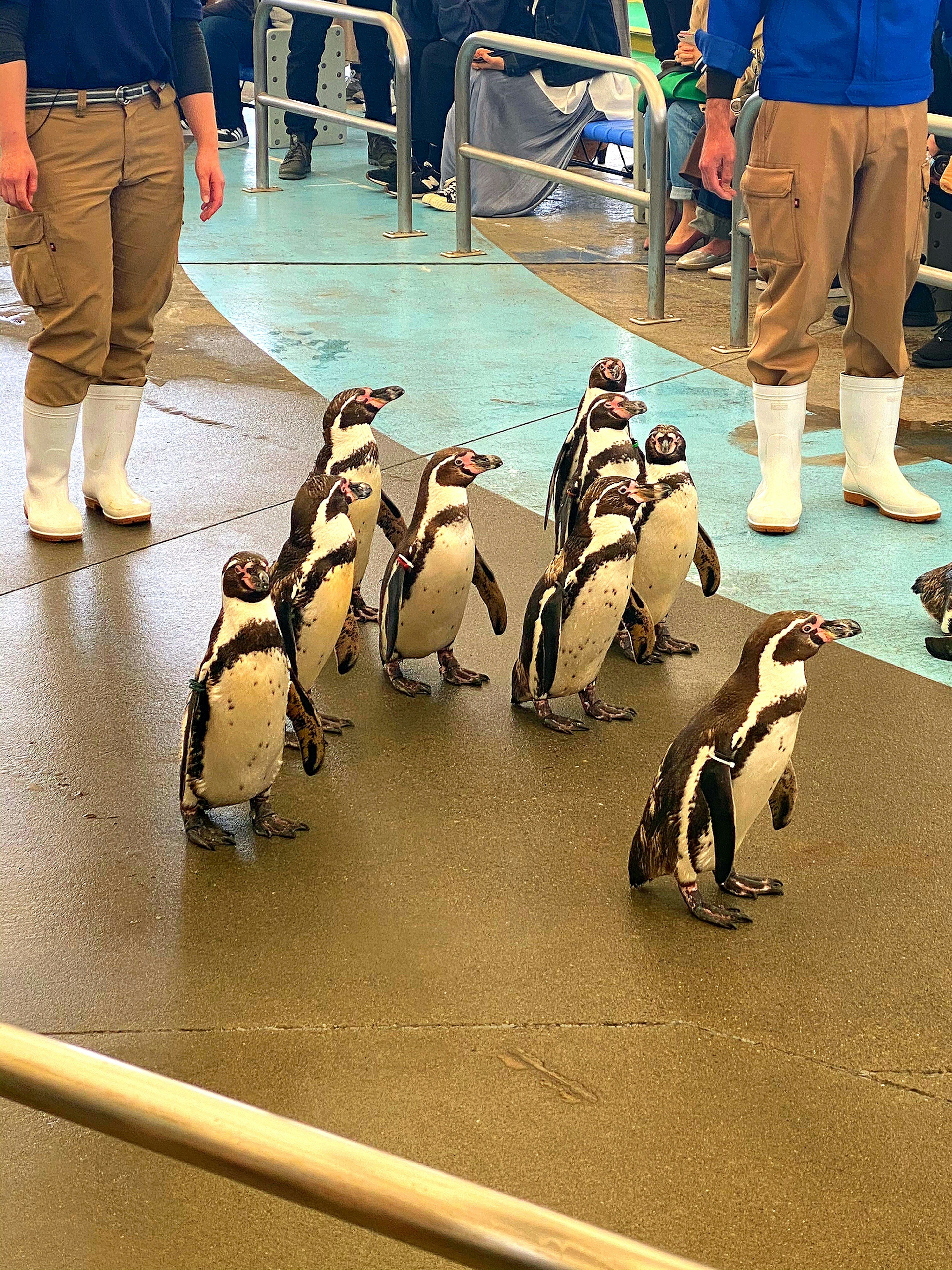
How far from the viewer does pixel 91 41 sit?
3.79 m

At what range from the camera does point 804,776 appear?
305 centimetres

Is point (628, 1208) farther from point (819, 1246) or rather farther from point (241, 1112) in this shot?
point (241, 1112)

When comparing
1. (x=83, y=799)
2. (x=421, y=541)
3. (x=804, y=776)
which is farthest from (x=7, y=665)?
(x=804, y=776)

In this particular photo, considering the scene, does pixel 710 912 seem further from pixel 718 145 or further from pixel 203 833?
pixel 718 145

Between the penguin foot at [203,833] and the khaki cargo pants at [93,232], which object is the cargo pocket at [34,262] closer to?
the khaki cargo pants at [93,232]

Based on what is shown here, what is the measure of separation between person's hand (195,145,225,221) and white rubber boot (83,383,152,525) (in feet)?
1.86

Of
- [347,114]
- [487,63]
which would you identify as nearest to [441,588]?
[487,63]

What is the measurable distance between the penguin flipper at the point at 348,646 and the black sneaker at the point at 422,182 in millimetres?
6900

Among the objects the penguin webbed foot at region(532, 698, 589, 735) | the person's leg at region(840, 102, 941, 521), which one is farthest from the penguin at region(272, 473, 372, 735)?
the person's leg at region(840, 102, 941, 521)

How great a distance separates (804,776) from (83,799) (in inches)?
57.6

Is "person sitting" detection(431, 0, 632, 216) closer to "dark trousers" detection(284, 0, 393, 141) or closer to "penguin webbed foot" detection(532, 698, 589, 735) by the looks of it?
"dark trousers" detection(284, 0, 393, 141)

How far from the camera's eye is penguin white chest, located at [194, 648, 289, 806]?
263 cm

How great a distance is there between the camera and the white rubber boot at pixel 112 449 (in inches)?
170

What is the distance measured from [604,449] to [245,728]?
1314 millimetres
